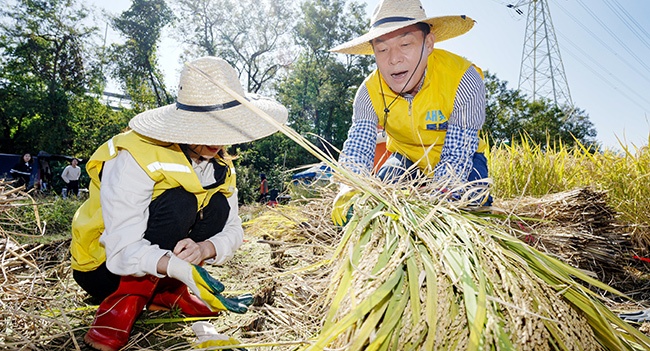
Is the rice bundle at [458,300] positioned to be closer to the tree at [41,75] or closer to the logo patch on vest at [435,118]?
the logo patch on vest at [435,118]

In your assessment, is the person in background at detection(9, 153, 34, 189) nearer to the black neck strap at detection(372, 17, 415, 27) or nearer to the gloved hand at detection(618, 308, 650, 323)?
the black neck strap at detection(372, 17, 415, 27)

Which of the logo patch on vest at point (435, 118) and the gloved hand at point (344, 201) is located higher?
the logo patch on vest at point (435, 118)

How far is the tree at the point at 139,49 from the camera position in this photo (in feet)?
74.5

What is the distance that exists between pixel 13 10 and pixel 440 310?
27.3 metres

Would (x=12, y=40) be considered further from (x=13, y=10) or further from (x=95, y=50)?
(x=95, y=50)

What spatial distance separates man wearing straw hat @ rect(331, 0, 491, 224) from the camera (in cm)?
205

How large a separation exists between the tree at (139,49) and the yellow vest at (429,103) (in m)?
23.6

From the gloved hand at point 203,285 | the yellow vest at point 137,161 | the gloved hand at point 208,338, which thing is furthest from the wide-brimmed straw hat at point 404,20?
the gloved hand at point 208,338

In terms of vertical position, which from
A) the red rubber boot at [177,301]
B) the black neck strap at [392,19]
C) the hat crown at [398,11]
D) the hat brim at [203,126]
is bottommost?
the red rubber boot at [177,301]

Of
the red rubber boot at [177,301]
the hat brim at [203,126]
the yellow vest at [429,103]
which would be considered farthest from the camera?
the yellow vest at [429,103]

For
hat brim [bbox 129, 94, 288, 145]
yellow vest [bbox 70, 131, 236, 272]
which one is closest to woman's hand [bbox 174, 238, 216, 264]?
yellow vest [bbox 70, 131, 236, 272]

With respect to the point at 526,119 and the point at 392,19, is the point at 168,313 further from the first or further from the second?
the point at 526,119

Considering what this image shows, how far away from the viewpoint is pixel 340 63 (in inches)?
1103

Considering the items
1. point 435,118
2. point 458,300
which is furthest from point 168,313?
point 435,118
